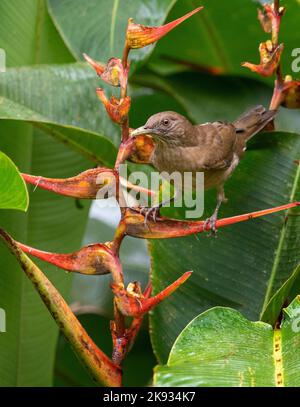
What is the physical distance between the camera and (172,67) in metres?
2.53

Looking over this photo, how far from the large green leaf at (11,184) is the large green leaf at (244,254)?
21.1 inches

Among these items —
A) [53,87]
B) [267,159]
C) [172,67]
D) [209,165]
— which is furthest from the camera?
[172,67]

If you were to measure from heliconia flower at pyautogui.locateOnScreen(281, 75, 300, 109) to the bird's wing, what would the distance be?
14.2 inches

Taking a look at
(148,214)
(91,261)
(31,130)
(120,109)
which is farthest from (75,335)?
(31,130)

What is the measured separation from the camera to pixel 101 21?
2039mm

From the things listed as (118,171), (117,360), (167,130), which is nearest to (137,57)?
(167,130)

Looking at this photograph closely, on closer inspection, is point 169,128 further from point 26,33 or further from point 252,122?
point 26,33

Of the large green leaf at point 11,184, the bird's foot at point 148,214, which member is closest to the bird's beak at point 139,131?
the bird's foot at point 148,214

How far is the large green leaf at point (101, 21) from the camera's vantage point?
1.99 metres

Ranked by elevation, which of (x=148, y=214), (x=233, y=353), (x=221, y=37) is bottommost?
(x=233, y=353)

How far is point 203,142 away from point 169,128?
178 mm
